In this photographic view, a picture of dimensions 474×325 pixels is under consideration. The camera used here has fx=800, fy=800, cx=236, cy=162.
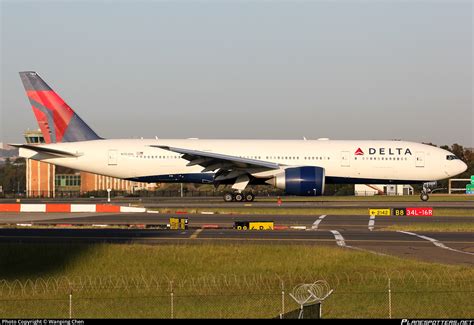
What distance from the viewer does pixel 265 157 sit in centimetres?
5825

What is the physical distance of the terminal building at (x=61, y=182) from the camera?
110581mm

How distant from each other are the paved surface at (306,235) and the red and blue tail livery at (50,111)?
16462 millimetres

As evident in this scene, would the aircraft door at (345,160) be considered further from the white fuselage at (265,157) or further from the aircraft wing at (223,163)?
the aircraft wing at (223,163)

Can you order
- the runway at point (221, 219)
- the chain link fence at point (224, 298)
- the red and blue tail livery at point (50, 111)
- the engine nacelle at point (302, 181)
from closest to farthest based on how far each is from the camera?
the chain link fence at point (224, 298)
the runway at point (221, 219)
the engine nacelle at point (302, 181)
the red and blue tail livery at point (50, 111)

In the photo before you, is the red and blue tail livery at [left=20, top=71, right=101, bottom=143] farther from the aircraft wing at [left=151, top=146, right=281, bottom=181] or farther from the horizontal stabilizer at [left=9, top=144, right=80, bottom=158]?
the aircraft wing at [left=151, top=146, right=281, bottom=181]

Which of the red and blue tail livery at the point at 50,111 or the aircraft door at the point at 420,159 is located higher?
the red and blue tail livery at the point at 50,111

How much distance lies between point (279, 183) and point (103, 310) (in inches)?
1548

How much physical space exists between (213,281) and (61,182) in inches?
3988

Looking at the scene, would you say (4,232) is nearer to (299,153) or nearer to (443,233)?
(443,233)

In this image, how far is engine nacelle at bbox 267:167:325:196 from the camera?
55.1m

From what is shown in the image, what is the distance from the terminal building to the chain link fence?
8264 centimetres

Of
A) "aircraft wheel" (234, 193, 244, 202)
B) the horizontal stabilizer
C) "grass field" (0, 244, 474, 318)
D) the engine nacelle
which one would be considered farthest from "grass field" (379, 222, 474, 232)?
the horizontal stabilizer

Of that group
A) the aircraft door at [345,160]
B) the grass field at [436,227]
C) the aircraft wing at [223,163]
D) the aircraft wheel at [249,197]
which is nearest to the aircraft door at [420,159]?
the aircraft door at [345,160]

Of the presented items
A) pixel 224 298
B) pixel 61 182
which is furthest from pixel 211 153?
pixel 61 182
